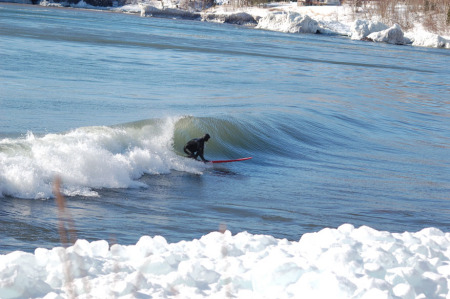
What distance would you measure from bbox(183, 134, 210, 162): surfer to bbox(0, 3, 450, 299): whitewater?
395 millimetres

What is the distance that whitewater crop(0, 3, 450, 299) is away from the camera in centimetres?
505

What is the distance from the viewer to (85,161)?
39.9ft

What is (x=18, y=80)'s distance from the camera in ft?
80.8

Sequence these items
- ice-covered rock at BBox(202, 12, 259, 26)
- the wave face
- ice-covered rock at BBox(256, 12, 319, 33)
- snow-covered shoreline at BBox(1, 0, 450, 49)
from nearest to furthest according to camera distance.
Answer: the wave face → snow-covered shoreline at BBox(1, 0, 450, 49) → ice-covered rock at BBox(256, 12, 319, 33) → ice-covered rock at BBox(202, 12, 259, 26)

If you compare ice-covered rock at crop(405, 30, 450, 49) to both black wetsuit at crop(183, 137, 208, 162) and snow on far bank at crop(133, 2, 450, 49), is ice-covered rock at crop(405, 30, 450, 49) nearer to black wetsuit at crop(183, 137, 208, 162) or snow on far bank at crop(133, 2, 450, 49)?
snow on far bank at crop(133, 2, 450, 49)

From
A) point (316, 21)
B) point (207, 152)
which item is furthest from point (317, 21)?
point (207, 152)

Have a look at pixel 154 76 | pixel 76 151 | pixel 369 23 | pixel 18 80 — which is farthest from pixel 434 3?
pixel 76 151

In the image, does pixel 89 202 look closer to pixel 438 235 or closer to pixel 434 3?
pixel 438 235

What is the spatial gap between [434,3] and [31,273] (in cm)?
13497

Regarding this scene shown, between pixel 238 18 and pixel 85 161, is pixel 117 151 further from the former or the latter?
pixel 238 18

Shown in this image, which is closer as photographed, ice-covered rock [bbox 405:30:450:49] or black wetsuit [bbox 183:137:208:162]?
black wetsuit [bbox 183:137:208:162]

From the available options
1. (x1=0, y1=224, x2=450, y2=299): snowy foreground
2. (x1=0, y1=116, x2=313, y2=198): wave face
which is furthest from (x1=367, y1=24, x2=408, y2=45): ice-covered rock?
(x1=0, y1=224, x2=450, y2=299): snowy foreground

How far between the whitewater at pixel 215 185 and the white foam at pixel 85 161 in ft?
0.12

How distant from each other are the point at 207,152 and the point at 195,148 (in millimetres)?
2602
